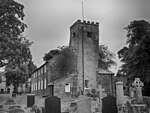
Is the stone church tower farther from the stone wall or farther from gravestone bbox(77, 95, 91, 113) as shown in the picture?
gravestone bbox(77, 95, 91, 113)

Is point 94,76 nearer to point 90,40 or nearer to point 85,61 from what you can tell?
point 85,61

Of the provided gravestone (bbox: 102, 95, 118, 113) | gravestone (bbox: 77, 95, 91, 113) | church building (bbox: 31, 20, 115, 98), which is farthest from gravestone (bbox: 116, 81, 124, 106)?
church building (bbox: 31, 20, 115, 98)

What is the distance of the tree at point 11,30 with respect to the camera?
18.4 metres

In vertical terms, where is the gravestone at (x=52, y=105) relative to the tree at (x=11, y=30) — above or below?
below

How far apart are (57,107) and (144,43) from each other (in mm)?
19559

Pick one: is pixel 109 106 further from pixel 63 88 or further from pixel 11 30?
pixel 63 88

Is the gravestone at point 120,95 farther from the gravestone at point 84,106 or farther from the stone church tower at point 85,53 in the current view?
the stone church tower at point 85,53

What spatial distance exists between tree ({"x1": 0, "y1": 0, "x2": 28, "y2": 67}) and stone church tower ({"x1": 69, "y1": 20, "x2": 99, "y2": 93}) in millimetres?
14071

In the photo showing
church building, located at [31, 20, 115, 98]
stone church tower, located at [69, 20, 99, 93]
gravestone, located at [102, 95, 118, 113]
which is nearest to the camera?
gravestone, located at [102, 95, 118, 113]

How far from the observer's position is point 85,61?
110 feet

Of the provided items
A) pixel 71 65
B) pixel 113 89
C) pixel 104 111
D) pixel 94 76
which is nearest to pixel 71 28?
pixel 71 65

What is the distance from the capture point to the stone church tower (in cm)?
3266

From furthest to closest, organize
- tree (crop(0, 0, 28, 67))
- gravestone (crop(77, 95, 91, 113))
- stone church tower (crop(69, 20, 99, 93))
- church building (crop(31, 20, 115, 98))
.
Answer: stone church tower (crop(69, 20, 99, 93)), church building (crop(31, 20, 115, 98)), tree (crop(0, 0, 28, 67)), gravestone (crop(77, 95, 91, 113))

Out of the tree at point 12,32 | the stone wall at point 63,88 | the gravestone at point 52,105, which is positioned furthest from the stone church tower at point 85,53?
the gravestone at point 52,105
